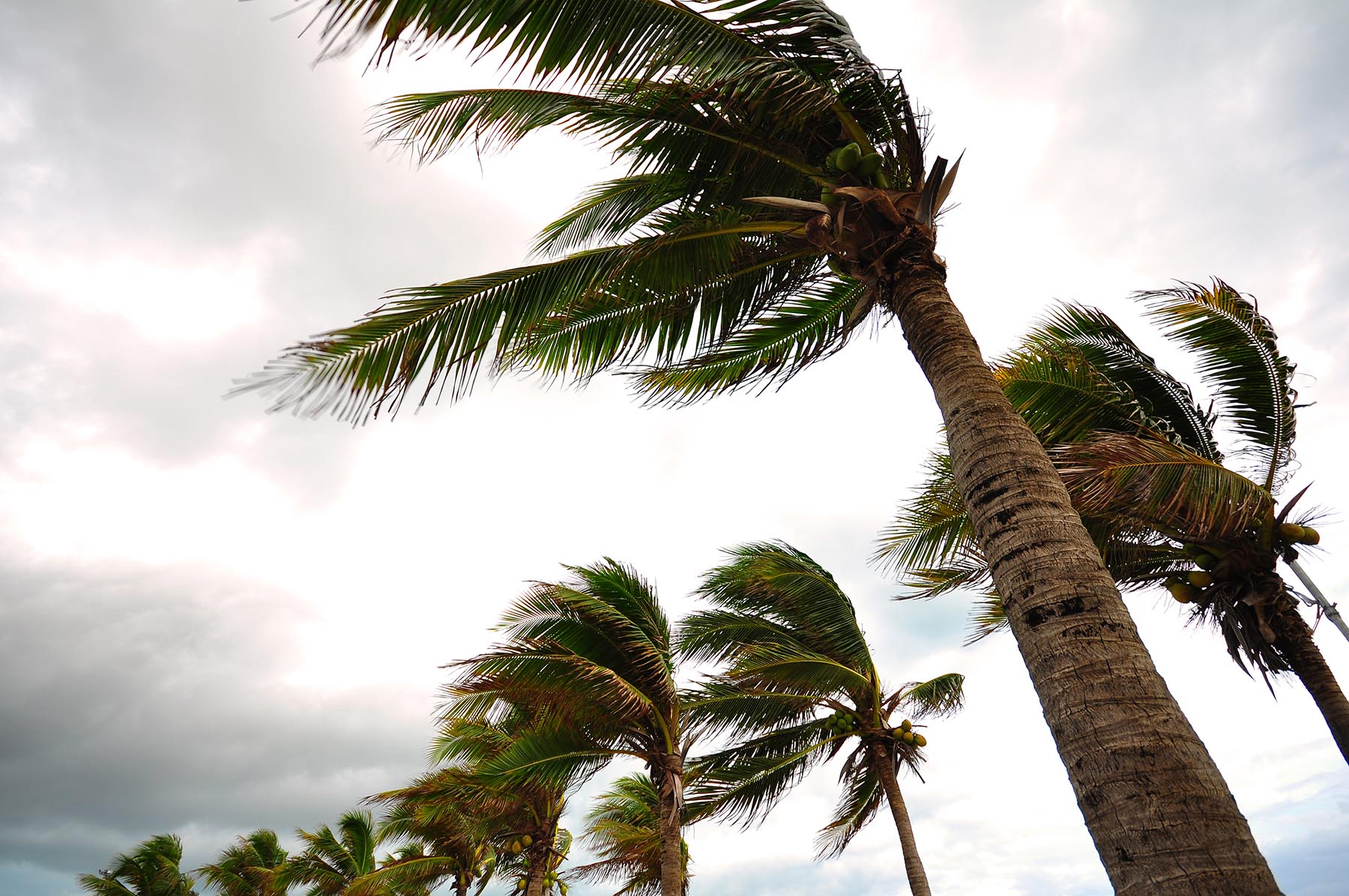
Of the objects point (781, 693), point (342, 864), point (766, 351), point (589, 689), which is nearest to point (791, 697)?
point (781, 693)

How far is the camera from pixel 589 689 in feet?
33.2

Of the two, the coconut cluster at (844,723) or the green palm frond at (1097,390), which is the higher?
the green palm frond at (1097,390)

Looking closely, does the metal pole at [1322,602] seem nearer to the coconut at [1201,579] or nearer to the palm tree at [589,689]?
the coconut at [1201,579]

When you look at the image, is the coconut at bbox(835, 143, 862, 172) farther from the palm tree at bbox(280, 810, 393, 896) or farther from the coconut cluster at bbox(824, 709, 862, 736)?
the palm tree at bbox(280, 810, 393, 896)

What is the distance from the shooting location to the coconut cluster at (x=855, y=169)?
4.82 metres

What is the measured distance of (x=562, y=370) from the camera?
6.30 meters

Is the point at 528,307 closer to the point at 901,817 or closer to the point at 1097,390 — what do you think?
the point at 1097,390

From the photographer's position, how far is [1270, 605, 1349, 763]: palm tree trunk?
8.16 metres

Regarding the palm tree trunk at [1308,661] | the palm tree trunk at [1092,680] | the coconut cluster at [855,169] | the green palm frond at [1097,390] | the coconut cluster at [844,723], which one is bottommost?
the palm tree trunk at [1092,680]

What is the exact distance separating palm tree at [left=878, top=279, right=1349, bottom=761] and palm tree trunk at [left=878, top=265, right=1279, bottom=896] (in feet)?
14.8

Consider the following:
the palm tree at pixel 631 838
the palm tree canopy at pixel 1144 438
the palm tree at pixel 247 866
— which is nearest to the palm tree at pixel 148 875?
the palm tree at pixel 247 866

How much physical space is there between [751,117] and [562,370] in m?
2.50

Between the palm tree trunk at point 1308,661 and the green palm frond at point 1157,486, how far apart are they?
1345mm

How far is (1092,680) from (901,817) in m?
11.3
